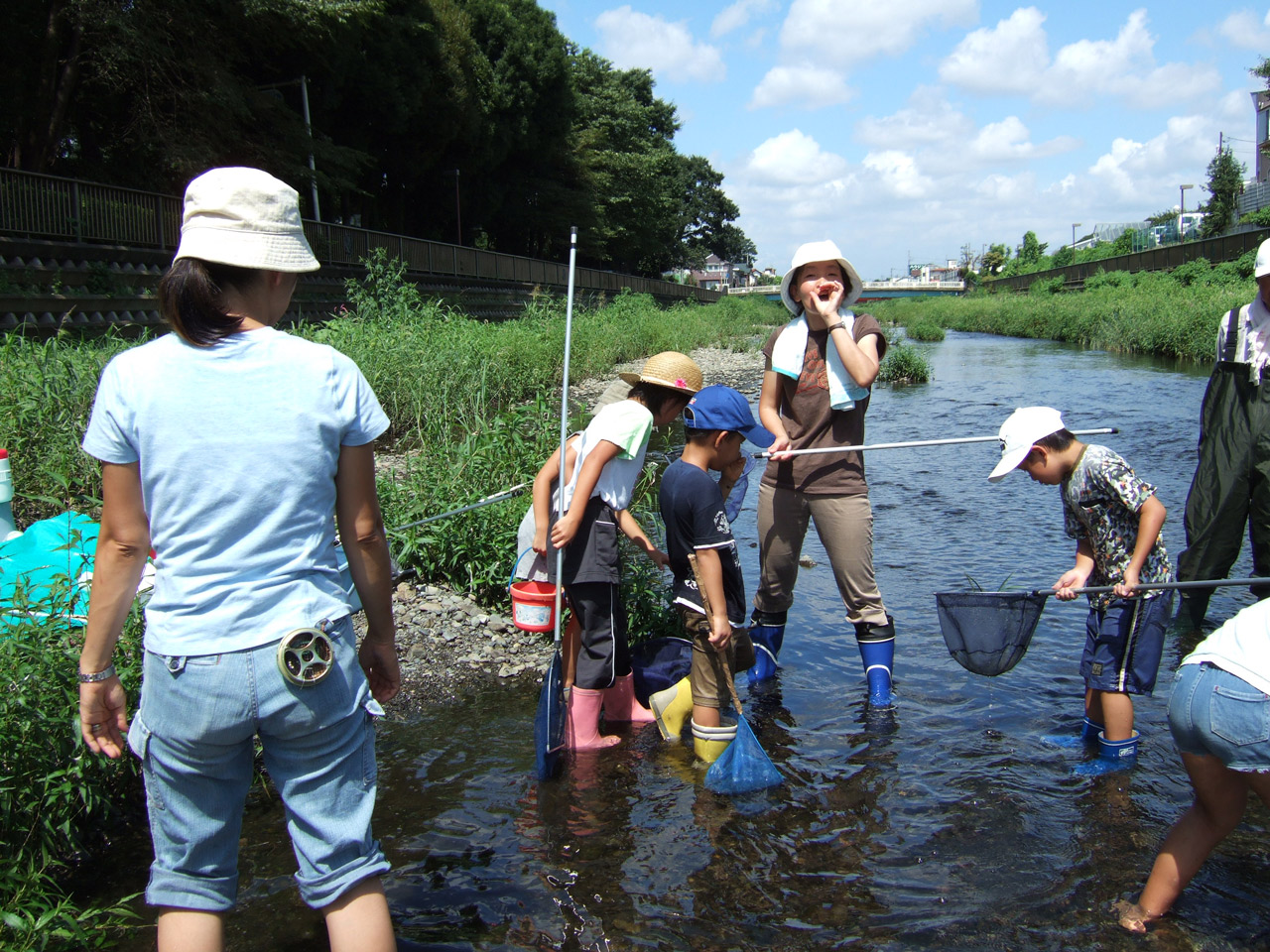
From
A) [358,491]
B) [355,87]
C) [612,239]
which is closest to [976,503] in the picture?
[358,491]

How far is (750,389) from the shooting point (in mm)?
16359

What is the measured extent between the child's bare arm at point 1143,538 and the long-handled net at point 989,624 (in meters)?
0.10

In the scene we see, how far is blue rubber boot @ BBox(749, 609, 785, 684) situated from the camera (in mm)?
4434

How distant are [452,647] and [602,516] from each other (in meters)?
1.68

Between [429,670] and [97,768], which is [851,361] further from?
[97,768]

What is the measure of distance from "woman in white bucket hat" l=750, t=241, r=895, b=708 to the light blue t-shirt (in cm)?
238

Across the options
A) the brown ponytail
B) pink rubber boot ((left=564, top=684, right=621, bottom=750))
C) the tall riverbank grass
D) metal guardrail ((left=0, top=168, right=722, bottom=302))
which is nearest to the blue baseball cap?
pink rubber boot ((left=564, top=684, right=621, bottom=750))

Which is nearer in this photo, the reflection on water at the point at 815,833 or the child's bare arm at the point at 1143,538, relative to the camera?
the reflection on water at the point at 815,833

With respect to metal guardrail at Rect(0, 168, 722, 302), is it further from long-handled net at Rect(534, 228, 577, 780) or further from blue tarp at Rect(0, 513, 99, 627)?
long-handled net at Rect(534, 228, 577, 780)

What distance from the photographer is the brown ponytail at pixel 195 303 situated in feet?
6.07

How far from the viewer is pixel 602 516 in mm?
3607

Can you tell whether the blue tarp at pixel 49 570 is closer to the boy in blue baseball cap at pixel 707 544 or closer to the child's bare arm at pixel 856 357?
the boy in blue baseball cap at pixel 707 544

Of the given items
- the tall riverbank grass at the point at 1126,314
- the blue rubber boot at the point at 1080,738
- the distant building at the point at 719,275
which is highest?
the distant building at the point at 719,275

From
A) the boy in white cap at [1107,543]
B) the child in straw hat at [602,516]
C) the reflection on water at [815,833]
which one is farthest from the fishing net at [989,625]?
the child in straw hat at [602,516]
